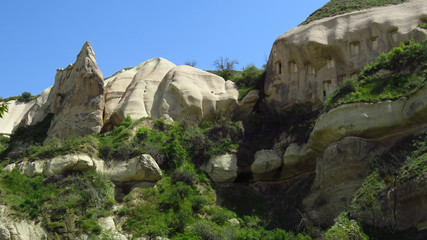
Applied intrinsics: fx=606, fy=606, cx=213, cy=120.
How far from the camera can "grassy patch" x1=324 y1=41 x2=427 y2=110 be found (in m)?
26.5

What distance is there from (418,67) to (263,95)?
11354 millimetres

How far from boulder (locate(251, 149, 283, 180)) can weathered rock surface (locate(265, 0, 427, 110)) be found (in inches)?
168

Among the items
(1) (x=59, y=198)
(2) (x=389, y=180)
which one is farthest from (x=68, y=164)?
(2) (x=389, y=180)

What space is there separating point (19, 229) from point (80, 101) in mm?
11596

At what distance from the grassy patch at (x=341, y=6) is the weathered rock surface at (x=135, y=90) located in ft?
32.8

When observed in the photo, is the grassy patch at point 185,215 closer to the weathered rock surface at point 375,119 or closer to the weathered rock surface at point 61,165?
the weathered rock surface at point 61,165

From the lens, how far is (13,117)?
44.1 meters

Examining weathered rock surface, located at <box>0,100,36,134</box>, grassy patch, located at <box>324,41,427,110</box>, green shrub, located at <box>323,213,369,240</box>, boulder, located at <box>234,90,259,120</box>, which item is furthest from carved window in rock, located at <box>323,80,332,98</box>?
weathered rock surface, located at <box>0,100,36,134</box>

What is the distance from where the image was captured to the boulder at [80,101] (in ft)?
115

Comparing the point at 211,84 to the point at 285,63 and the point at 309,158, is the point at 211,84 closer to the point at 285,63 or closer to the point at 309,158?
the point at 285,63

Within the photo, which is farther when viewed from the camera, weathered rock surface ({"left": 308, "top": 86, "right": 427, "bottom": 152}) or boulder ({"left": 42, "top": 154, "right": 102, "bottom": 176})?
boulder ({"left": 42, "top": 154, "right": 102, "bottom": 176})

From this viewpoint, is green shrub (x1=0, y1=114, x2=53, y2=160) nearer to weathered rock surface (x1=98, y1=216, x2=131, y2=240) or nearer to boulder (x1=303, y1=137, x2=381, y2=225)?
weathered rock surface (x1=98, y1=216, x2=131, y2=240)

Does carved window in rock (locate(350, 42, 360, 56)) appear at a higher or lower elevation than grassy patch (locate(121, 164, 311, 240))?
higher

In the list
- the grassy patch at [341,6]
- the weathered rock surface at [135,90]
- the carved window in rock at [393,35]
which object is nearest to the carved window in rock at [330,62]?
the carved window in rock at [393,35]
